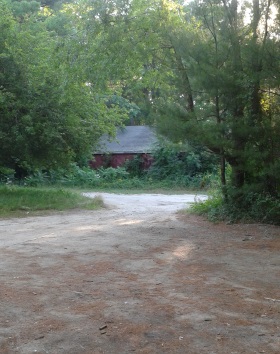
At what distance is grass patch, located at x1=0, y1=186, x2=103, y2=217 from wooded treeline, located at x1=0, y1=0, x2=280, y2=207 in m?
1.68

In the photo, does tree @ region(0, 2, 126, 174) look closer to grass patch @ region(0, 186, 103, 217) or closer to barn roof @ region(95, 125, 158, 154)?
grass patch @ region(0, 186, 103, 217)

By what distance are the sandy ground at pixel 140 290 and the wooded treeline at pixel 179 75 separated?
2.15 m

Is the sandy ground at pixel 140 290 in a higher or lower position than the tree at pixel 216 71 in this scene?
lower

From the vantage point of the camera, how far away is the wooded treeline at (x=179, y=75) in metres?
13.0

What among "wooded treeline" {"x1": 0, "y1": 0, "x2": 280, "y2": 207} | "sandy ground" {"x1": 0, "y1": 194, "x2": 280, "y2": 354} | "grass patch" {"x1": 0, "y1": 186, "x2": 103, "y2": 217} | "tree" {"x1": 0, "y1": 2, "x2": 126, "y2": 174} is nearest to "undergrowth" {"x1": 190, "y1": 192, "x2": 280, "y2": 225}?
"wooded treeline" {"x1": 0, "y1": 0, "x2": 280, "y2": 207}

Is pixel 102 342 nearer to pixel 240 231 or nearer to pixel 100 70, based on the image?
pixel 240 231

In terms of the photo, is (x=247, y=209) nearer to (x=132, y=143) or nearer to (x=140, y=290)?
(x=140, y=290)

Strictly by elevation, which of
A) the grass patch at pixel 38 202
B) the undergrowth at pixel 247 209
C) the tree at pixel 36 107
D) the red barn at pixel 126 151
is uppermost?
the tree at pixel 36 107

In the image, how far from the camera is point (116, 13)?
15.0 m

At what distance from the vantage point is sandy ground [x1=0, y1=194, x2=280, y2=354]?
527cm

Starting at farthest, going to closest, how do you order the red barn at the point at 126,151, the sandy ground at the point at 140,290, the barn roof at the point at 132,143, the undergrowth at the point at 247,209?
the barn roof at the point at 132,143
the red barn at the point at 126,151
the undergrowth at the point at 247,209
the sandy ground at the point at 140,290

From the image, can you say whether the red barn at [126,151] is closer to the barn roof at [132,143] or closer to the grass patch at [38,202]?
the barn roof at [132,143]

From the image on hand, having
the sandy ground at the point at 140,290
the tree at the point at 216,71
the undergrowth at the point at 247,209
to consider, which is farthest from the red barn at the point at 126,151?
the sandy ground at the point at 140,290

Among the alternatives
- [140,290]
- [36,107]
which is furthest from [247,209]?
[36,107]
